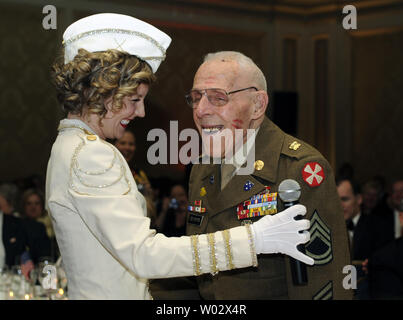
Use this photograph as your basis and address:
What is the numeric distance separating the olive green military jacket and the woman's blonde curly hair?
64 centimetres

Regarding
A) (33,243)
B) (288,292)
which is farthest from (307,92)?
(288,292)

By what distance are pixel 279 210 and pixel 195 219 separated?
0.41 metres

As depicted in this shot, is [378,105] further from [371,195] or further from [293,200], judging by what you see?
[293,200]

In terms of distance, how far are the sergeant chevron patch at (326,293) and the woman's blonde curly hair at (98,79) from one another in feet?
2.92

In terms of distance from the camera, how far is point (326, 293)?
208 cm

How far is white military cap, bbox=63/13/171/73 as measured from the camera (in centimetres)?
182

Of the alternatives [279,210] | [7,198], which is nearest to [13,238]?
[7,198]

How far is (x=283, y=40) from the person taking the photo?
9492mm

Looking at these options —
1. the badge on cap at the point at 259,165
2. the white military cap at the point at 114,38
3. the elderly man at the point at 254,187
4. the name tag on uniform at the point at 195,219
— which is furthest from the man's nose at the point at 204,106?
the white military cap at the point at 114,38

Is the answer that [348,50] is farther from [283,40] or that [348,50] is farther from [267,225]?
[267,225]

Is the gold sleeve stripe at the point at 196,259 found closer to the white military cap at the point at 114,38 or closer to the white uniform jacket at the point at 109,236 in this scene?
the white uniform jacket at the point at 109,236

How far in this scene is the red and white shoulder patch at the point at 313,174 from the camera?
2.11 meters

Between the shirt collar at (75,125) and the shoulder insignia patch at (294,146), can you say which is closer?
the shirt collar at (75,125)
